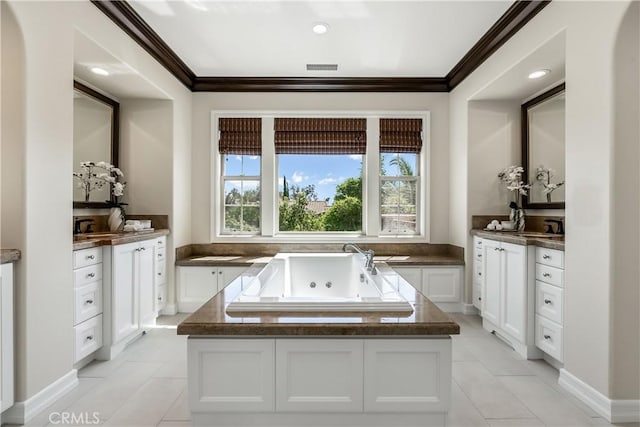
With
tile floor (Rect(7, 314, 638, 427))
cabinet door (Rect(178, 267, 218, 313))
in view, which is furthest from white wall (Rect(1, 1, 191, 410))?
cabinet door (Rect(178, 267, 218, 313))

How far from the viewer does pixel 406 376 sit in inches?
63.3

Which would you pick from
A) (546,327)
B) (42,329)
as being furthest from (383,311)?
(42,329)

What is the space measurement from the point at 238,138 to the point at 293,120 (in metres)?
0.67

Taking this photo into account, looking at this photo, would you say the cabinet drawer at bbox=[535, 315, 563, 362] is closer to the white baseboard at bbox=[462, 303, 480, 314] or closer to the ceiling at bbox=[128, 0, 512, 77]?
the white baseboard at bbox=[462, 303, 480, 314]

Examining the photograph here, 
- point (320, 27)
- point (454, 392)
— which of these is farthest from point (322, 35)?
point (454, 392)

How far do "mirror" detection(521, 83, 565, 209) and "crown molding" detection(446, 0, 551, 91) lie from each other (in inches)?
26.8

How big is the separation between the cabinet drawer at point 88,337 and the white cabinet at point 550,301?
313 cm

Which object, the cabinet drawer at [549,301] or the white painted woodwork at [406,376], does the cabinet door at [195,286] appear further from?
the cabinet drawer at [549,301]

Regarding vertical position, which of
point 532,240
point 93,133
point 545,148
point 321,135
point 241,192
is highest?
point 321,135

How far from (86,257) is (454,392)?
2.52 m

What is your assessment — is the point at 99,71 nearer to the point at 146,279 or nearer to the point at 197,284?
the point at 146,279

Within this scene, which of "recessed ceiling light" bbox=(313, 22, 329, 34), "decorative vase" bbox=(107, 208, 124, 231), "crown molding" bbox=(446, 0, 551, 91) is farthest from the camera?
"decorative vase" bbox=(107, 208, 124, 231)

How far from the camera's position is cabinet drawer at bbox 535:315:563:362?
2.30m

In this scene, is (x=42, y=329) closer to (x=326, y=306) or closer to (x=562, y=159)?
(x=326, y=306)
